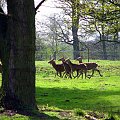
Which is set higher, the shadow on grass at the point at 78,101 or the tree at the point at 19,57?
the tree at the point at 19,57

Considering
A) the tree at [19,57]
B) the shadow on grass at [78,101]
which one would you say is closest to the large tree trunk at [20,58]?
the tree at [19,57]

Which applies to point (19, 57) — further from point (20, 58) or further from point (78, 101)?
point (78, 101)

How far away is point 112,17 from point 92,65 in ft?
56.2

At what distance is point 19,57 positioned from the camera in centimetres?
991

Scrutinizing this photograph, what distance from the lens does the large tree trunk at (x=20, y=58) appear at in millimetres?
9906

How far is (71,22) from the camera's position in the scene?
1870 cm

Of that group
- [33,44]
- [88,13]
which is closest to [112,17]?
[88,13]

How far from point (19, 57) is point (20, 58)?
35mm

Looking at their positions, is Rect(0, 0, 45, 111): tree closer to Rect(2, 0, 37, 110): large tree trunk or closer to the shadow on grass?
Rect(2, 0, 37, 110): large tree trunk

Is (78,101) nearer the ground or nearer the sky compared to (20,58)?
nearer the ground

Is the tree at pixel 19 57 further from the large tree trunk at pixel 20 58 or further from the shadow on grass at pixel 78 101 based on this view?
the shadow on grass at pixel 78 101

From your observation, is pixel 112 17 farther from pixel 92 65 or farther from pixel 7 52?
pixel 92 65

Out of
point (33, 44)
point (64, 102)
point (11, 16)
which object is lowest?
point (64, 102)

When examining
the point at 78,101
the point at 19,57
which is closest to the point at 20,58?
the point at 19,57
